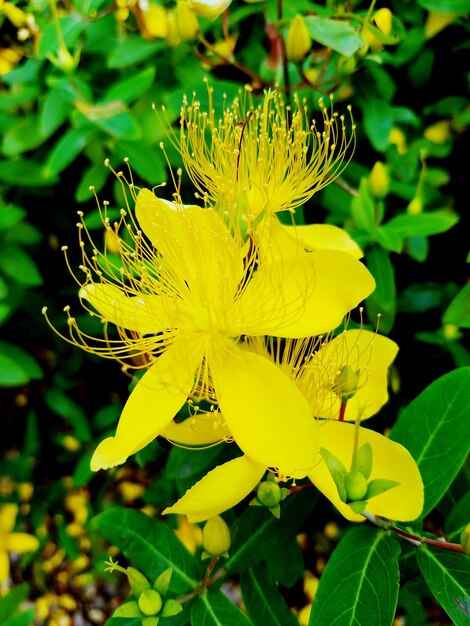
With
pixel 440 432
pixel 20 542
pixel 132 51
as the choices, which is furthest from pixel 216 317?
pixel 20 542

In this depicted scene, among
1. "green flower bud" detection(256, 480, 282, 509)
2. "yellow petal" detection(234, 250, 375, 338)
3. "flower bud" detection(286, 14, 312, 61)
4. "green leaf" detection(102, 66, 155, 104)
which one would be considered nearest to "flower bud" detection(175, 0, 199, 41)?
"green leaf" detection(102, 66, 155, 104)

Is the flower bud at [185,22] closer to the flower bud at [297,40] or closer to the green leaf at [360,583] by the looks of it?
the flower bud at [297,40]

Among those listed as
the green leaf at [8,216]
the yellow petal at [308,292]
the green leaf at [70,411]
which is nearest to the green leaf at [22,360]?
the green leaf at [70,411]

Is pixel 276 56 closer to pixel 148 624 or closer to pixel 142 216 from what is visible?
pixel 142 216

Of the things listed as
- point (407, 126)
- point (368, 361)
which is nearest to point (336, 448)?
point (368, 361)

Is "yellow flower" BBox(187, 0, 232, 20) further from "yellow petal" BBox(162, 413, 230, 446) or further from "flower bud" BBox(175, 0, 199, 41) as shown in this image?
"yellow petal" BBox(162, 413, 230, 446)
